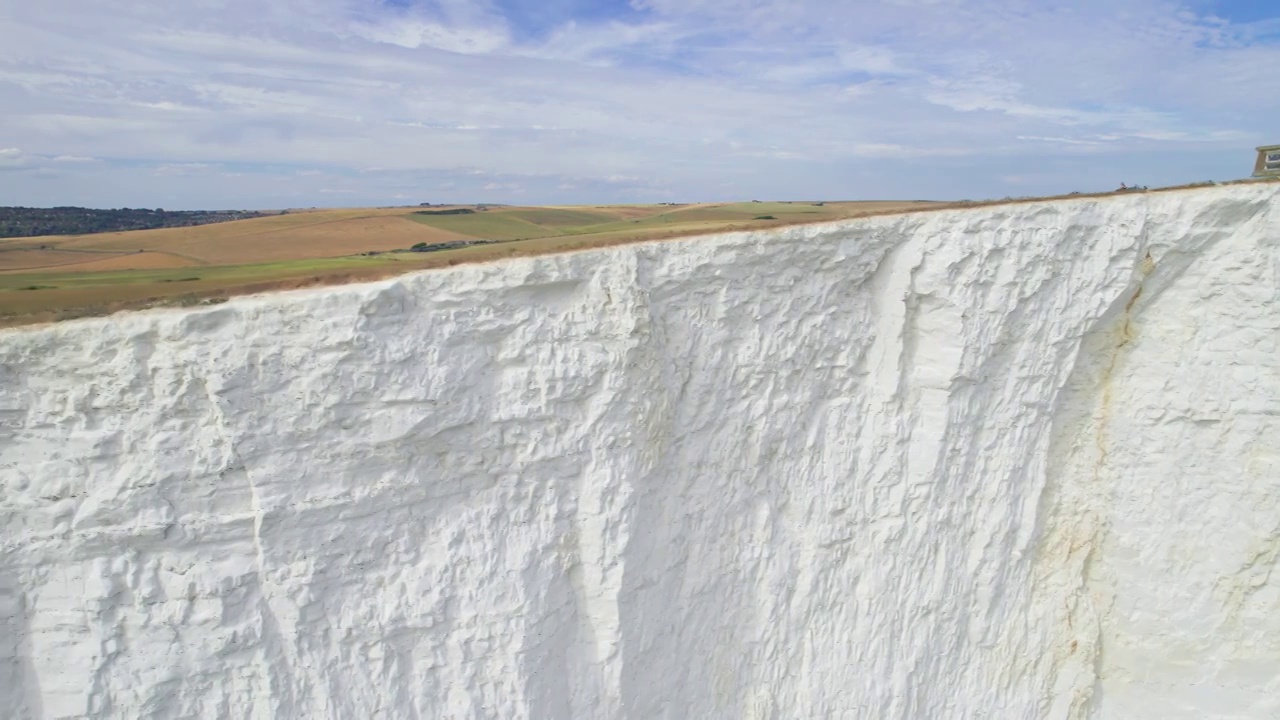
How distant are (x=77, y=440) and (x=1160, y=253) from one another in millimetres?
15404

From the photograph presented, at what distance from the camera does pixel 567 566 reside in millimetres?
9031

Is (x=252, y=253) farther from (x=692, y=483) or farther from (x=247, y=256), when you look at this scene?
(x=692, y=483)

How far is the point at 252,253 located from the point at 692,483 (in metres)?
7.96

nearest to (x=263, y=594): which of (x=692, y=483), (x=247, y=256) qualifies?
(x=247, y=256)

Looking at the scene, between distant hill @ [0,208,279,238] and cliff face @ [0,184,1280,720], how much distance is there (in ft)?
20.1

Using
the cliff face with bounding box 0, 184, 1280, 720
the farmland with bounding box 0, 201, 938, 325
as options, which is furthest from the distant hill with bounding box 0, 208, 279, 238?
the cliff face with bounding box 0, 184, 1280, 720

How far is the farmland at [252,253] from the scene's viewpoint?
770cm

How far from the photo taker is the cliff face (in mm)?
7297

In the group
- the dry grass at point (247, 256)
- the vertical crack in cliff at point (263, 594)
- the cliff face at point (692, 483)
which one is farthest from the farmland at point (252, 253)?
the vertical crack in cliff at point (263, 594)

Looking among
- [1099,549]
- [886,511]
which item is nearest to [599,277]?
[886,511]

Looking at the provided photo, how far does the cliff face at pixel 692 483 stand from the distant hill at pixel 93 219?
6136 millimetres

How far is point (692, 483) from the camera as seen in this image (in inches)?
386

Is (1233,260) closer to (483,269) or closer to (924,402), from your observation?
(924,402)

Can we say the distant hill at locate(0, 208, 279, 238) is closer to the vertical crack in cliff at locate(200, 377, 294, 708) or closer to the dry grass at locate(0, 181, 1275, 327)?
the dry grass at locate(0, 181, 1275, 327)
